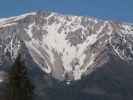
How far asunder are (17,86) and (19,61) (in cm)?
289

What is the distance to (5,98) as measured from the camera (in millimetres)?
52094

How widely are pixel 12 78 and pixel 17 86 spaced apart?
0.77m

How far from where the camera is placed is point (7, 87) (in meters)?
51.3

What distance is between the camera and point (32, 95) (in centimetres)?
5212

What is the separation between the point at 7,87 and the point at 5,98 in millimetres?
1161

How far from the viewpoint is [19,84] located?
166ft

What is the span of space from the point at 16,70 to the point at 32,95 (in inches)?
93.8

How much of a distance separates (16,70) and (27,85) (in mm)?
1374

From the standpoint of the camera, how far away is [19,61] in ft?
173

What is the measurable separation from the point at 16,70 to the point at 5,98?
2453mm

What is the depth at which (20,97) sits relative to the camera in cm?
5062

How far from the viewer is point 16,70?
5122 cm

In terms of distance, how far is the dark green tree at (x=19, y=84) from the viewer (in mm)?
50500

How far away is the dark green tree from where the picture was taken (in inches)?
1988
